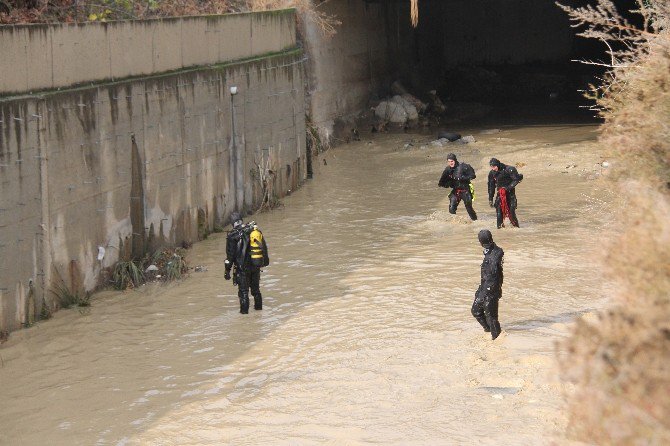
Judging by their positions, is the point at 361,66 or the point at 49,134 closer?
the point at 49,134

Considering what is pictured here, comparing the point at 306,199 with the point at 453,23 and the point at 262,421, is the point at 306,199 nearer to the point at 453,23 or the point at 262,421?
the point at 262,421

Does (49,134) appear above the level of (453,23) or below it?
below

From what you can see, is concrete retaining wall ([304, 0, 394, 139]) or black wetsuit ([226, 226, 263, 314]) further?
concrete retaining wall ([304, 0, 394, 139])

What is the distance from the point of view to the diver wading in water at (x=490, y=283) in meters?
12.7

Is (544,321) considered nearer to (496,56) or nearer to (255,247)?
(255,247)

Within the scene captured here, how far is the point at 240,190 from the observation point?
21125mm

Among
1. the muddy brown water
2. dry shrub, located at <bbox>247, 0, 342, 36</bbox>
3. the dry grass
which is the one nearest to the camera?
→ the muddy brown water

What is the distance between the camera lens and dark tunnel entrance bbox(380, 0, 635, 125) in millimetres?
37562

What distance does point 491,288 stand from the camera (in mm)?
12719

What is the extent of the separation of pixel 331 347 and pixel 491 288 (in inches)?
85.7

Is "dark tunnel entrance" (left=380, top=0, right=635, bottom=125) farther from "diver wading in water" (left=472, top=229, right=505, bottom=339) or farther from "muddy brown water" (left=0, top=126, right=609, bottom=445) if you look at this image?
"diver wading in water" (left=472, top=229, right=505, bottom=339)

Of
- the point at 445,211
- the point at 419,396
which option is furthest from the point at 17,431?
the point at 445,211

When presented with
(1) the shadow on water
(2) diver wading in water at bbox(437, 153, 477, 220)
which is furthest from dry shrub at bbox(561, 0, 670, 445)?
(2) diver wading in water at bbox(437, 153, 477, 220)

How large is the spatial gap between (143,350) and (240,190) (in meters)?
7.62
